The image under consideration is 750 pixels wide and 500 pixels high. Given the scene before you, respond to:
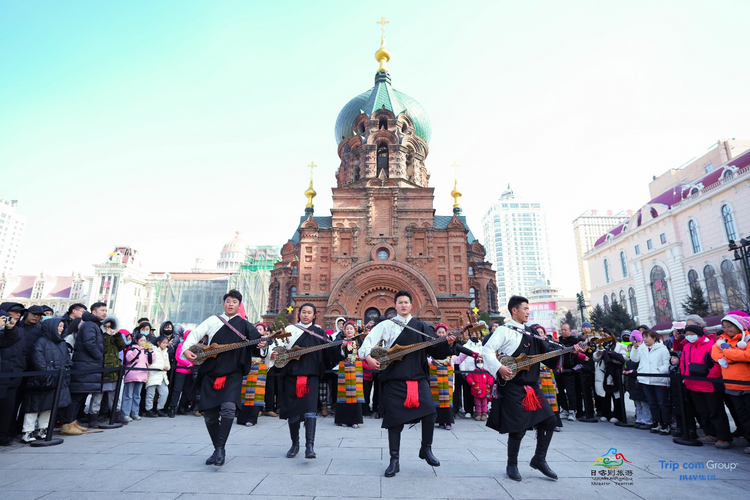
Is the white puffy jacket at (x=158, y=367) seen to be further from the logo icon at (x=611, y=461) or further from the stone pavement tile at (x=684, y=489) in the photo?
the stone pavement tile at (x=684, y=489)

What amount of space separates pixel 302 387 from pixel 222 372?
42.2 inches

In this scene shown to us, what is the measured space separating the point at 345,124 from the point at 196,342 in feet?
106

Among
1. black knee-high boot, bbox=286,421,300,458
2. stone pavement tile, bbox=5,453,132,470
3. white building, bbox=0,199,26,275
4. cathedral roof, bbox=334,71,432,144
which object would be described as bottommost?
stone pavement tile, bbox=5,453,132,470

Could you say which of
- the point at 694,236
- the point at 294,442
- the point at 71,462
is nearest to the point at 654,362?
the point at 294,442

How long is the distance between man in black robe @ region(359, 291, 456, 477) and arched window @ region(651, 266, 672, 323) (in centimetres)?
4475

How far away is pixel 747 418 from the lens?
598 cm

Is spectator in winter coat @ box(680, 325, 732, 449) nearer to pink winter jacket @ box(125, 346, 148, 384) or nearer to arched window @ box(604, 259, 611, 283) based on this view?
pink winter jacket @ box(125, 346, 148, 384)

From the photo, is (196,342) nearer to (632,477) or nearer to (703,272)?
(632,477)

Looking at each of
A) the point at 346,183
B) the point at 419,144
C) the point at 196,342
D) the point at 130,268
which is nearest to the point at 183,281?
the point at 130,268

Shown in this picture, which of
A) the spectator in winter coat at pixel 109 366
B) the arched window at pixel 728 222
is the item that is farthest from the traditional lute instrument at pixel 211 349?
the arched window at pixel 728 222

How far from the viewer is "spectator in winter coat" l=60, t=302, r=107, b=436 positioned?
270 inches

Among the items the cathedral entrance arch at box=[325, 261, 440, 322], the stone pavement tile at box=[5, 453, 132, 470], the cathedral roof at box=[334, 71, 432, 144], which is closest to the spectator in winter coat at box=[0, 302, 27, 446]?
the stone pavement tile at box=[5, 453, 132, 470]

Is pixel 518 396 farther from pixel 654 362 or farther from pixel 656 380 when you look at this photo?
pixel 654 362

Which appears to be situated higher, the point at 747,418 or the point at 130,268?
the point at 130,268
